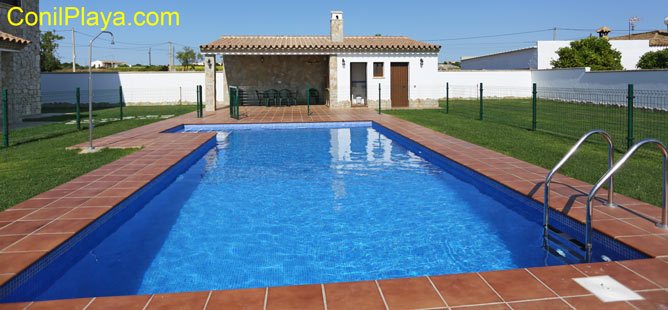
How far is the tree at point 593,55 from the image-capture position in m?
25.8

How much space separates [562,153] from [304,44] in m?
14.2

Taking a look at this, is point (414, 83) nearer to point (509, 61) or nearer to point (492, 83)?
point (492, 83)

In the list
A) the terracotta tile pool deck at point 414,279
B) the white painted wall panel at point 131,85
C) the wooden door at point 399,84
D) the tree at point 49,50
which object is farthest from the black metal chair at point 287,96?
the tree at point 49,50

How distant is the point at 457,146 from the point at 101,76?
22.3 meters

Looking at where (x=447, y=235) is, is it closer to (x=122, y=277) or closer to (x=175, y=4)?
(x=122, y=277)

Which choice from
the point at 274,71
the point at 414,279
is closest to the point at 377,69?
the point at 274,71

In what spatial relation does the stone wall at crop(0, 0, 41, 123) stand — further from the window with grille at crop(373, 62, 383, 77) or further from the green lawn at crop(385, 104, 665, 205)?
the green lawn at crop(385, 104, 665, 205)

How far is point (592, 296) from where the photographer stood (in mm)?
2811

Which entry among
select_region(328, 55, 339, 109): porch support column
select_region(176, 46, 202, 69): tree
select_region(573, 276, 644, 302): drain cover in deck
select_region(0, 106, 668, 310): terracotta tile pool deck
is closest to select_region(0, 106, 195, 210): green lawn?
select_region(0, 106, 668, 310): terracotta tile pool deck

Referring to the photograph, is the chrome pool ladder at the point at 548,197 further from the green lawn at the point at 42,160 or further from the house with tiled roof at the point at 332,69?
the house with tiled roof at the point at 332,69

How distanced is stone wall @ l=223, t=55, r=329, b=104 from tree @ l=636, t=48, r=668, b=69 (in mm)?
17609

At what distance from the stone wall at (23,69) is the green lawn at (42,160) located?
192 inches

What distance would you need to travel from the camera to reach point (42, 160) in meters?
8.12

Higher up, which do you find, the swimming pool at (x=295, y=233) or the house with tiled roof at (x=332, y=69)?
the house with tiled roof at (x=332, y=69)
